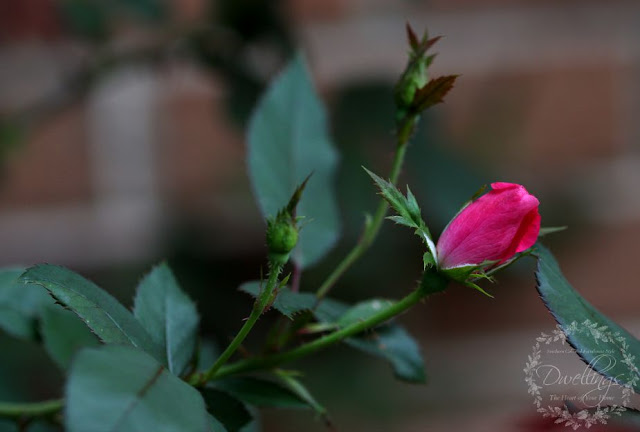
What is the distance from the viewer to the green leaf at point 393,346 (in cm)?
28

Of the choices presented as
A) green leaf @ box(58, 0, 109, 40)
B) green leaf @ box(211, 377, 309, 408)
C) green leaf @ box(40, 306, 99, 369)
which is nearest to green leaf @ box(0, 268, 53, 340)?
green leaf @ box(40, 306, 99, 369)

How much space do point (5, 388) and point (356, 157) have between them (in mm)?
394

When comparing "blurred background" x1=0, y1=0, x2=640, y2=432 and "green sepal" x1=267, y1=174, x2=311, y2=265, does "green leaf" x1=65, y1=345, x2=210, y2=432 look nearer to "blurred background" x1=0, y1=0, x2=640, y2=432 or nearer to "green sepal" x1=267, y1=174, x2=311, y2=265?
"green sepal" x1=267, y1=174, x2=311, y2=265

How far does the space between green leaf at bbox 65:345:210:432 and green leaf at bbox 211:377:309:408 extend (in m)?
0.08

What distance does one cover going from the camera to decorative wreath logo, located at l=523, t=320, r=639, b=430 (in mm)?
218

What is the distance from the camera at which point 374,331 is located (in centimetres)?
29

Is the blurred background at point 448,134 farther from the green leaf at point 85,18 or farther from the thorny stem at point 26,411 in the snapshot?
the thorny stem at point 26,411

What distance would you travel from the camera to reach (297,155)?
0.34 m

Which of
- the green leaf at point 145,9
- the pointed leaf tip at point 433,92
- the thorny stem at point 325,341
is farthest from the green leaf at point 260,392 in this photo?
the green leaf at point 145,9

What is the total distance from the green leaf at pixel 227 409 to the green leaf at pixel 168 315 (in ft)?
0.05

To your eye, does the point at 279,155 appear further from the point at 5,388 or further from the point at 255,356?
the point at 5,388

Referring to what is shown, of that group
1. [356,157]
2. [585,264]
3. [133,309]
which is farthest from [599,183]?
[133,309]

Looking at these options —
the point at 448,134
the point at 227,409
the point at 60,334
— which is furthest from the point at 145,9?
the point at 227,409

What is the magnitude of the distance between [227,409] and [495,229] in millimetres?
109
